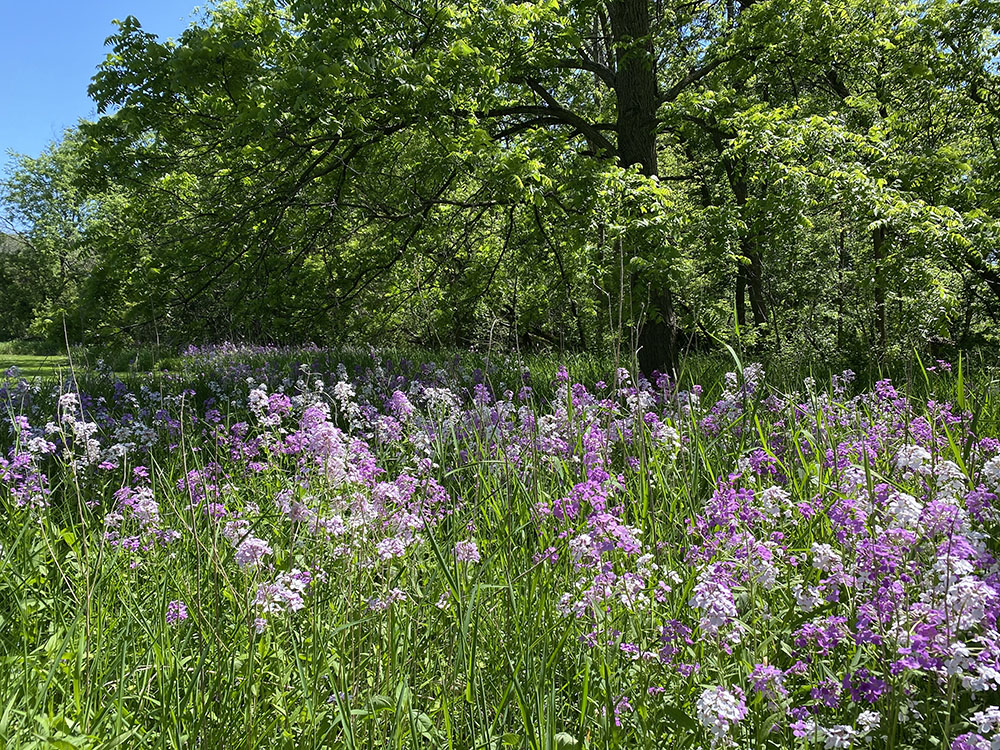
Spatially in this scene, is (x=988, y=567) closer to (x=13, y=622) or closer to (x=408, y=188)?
(x=13, y=622)

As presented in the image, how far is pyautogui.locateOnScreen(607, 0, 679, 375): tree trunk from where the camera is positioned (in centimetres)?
846

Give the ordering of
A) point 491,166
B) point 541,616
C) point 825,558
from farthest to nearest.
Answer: point 491,166
point 541,616
point 825,558

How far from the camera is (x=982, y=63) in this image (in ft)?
30.7

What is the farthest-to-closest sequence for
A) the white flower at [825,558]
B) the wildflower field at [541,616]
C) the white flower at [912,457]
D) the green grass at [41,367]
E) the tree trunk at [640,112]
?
the green grass at [41,367] → the tree trunk at [640,112] → the white flower at [912,457] → the white flower at [825,558] → the wildflower field at [541,616]

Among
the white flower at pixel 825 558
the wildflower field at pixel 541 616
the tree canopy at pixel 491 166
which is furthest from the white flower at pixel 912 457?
the tree canopy at pixel 491 166

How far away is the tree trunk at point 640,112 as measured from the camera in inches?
333

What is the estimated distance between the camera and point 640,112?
873 cm

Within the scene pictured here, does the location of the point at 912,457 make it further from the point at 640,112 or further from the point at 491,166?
the point at 640,112

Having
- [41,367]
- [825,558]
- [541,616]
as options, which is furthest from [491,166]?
[41,367]

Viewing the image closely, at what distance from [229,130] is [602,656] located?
632 cm

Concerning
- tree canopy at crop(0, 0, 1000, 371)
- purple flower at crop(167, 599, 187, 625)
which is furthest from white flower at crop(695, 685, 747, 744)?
tree canopy at crop(0, 0, 1000, 371)

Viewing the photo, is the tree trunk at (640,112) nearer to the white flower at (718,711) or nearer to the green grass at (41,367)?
the green grass at (41,367)

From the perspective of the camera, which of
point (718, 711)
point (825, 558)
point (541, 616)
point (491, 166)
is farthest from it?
point (491, 166)

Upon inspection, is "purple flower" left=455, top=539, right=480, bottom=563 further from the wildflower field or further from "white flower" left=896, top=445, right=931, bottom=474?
"white flower" left=896, top=445, right=931, bottom=474
